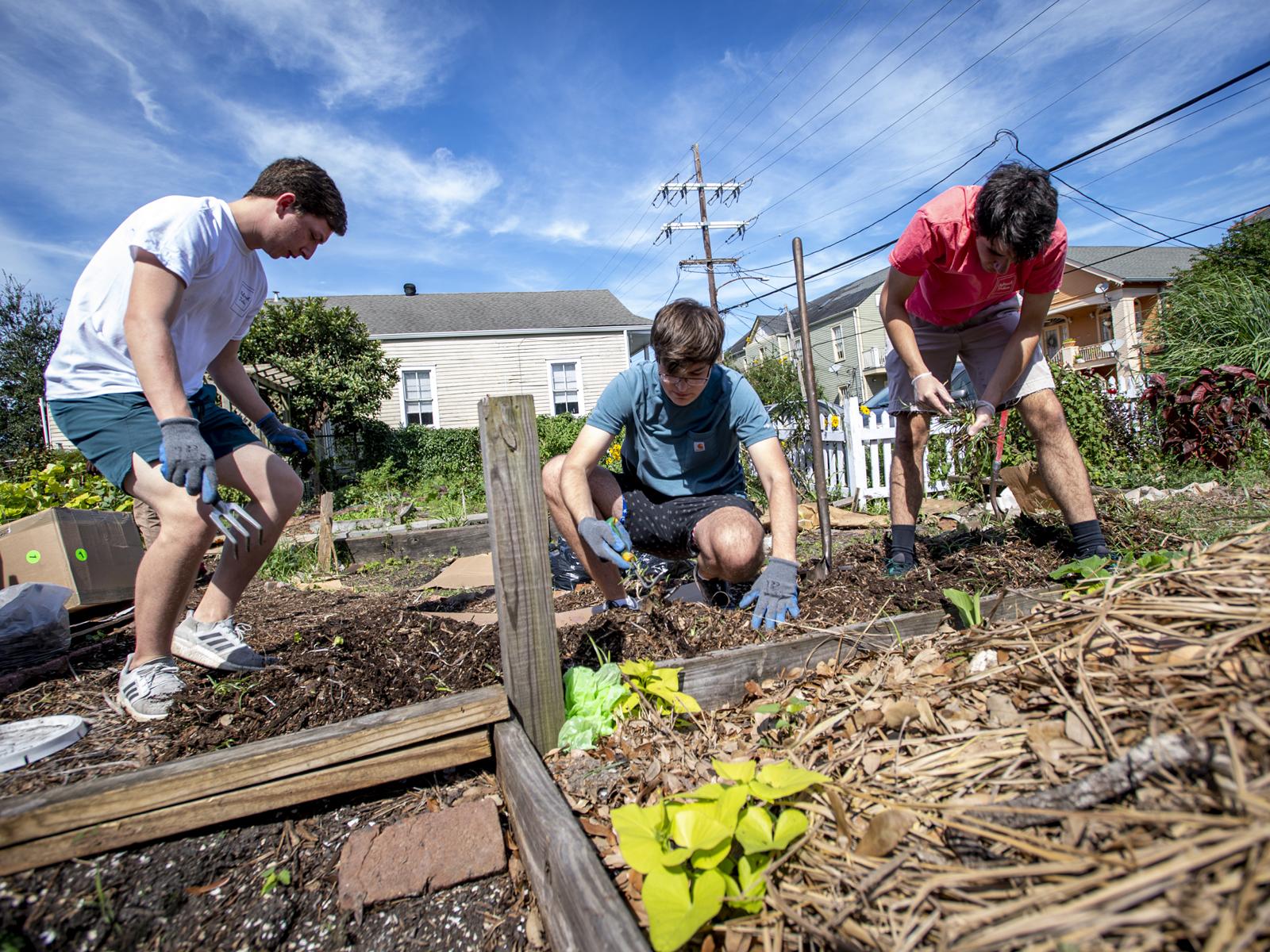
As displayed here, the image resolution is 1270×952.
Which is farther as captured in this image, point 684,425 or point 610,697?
point 684,425

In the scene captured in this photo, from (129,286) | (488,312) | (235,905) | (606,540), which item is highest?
(488,312)

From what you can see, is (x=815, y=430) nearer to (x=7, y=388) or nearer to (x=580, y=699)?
(x=580, y=699)

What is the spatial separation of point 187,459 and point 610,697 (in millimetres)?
1290

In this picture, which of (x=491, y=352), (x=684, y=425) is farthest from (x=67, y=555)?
(x=491, y=352)

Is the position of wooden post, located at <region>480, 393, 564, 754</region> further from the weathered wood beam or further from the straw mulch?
the weathered wood beam

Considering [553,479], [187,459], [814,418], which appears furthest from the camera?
[814,418]

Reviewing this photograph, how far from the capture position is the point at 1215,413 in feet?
20.1

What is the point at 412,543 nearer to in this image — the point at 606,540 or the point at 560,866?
the point at 606,540

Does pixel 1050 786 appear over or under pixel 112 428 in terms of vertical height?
under

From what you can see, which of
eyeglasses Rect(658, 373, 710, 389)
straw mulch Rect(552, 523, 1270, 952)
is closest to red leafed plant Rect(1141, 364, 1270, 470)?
eyeglasses Rect(658, 373, 710, 389)

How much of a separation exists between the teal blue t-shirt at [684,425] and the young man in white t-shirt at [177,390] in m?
1.25

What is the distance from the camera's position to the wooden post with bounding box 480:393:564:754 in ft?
5.05

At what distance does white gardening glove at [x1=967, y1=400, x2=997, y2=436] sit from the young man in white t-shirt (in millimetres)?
2593

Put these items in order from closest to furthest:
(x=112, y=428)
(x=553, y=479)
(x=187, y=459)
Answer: (x=187, y=459), (x=112, y=428), (x=553, y=479)
